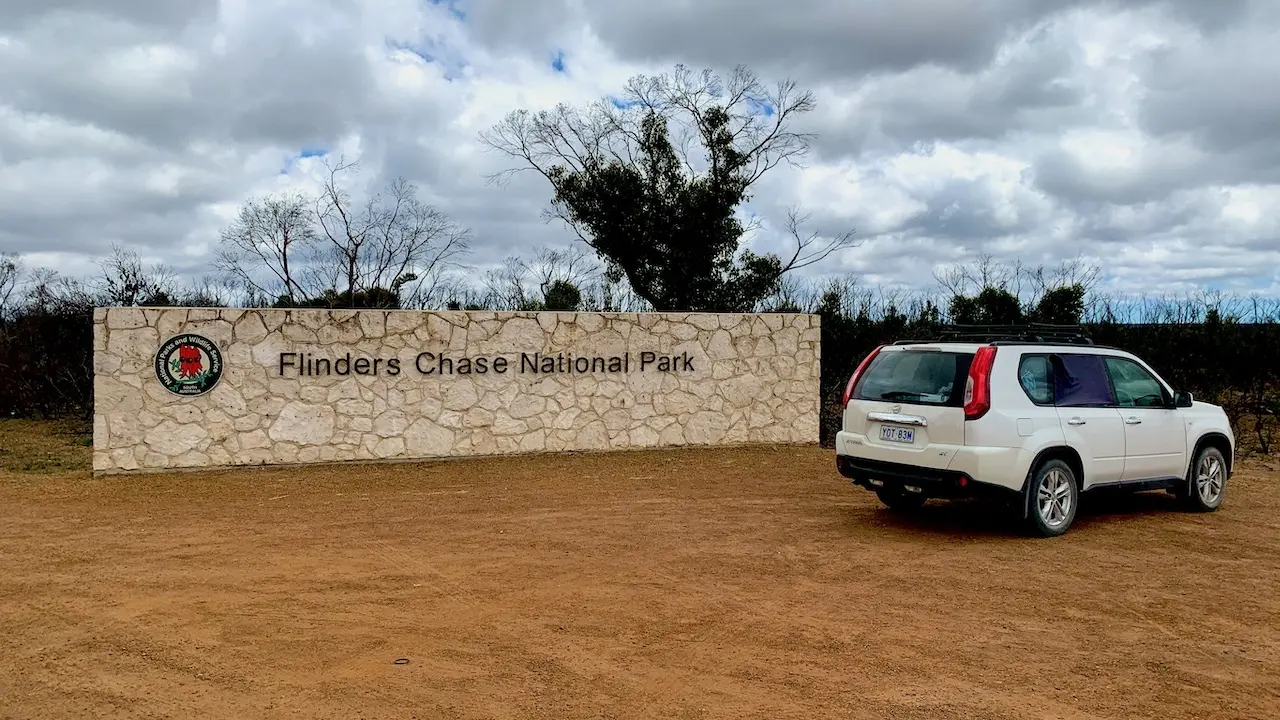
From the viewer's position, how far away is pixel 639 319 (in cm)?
1442

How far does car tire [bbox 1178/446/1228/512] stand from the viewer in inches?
376

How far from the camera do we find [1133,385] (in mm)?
9125

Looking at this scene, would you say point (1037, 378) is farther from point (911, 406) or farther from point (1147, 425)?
point (1147, 425)

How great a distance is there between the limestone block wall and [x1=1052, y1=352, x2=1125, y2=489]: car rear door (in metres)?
6.84

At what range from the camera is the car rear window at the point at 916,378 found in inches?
316

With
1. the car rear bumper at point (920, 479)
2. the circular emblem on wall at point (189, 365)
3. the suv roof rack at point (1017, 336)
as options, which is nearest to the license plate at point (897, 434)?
the car rear bumper at point (920, 479)

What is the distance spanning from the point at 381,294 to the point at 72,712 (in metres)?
18.8

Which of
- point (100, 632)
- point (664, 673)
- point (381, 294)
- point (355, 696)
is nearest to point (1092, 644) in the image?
point (664, 673)

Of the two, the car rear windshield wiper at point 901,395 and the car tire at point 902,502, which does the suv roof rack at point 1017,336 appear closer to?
the car rear windshield wiper at point 901,395

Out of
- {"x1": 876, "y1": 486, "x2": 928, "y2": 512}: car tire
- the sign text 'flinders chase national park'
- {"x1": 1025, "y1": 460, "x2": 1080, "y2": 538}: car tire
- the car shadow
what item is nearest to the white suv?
{"x1": 1025, "y1": 460, "x2": 1080, "y2": 538}: car tire

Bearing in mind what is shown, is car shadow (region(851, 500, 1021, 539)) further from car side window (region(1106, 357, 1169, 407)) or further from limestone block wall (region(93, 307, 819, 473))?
limestone block wall (region(93, 307, 819, 473))

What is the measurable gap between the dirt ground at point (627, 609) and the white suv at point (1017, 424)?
51 centimetres

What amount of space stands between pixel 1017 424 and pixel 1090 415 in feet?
3.48

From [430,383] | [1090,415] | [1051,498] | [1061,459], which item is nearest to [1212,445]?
[1090,415]
